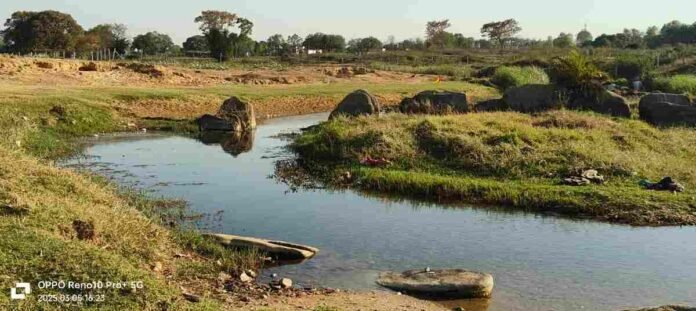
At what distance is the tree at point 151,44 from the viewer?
89.6 meters

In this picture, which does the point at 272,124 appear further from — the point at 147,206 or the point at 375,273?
the point at 375,273

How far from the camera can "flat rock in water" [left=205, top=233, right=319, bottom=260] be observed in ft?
37.1

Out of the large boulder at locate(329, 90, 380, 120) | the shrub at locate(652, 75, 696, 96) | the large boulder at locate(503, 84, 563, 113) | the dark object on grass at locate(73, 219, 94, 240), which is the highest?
the shrub at locate(652, 75, 696, 96)

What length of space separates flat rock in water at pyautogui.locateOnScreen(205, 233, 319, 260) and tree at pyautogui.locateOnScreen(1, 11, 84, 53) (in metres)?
57.9

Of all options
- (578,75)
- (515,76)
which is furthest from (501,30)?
(578,75)

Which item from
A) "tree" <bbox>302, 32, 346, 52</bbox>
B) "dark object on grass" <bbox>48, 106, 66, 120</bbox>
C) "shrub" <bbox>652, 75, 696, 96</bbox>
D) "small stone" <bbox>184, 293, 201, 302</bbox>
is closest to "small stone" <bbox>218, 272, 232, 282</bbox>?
"small stone" <bbox>184, 293, 201, 302</bbox>

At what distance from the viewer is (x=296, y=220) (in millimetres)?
14164

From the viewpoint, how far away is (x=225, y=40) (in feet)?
258

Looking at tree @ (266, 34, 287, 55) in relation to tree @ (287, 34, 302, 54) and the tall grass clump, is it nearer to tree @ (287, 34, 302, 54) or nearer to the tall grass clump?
tree @ (287, 34, 302, 54)

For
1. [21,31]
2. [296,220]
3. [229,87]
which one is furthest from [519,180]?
[21,31]

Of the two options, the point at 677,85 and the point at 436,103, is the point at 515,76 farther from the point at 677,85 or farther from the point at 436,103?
the point at 436,103

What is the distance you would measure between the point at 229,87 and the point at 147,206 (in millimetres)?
30014

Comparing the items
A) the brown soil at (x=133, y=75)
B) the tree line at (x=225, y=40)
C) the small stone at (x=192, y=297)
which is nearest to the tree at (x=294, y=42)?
the tree line at (x=225, y=40)

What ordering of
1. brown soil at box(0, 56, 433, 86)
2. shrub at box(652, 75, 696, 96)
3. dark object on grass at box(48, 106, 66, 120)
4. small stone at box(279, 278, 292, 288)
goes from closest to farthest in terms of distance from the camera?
small stone at box(279, 278, 292, 288) < dark object on grass at box(48, 106, 66, 120) < brown soil at box(0, 56, 433, 86) < shrub at box(652, 75, 696, 96)
